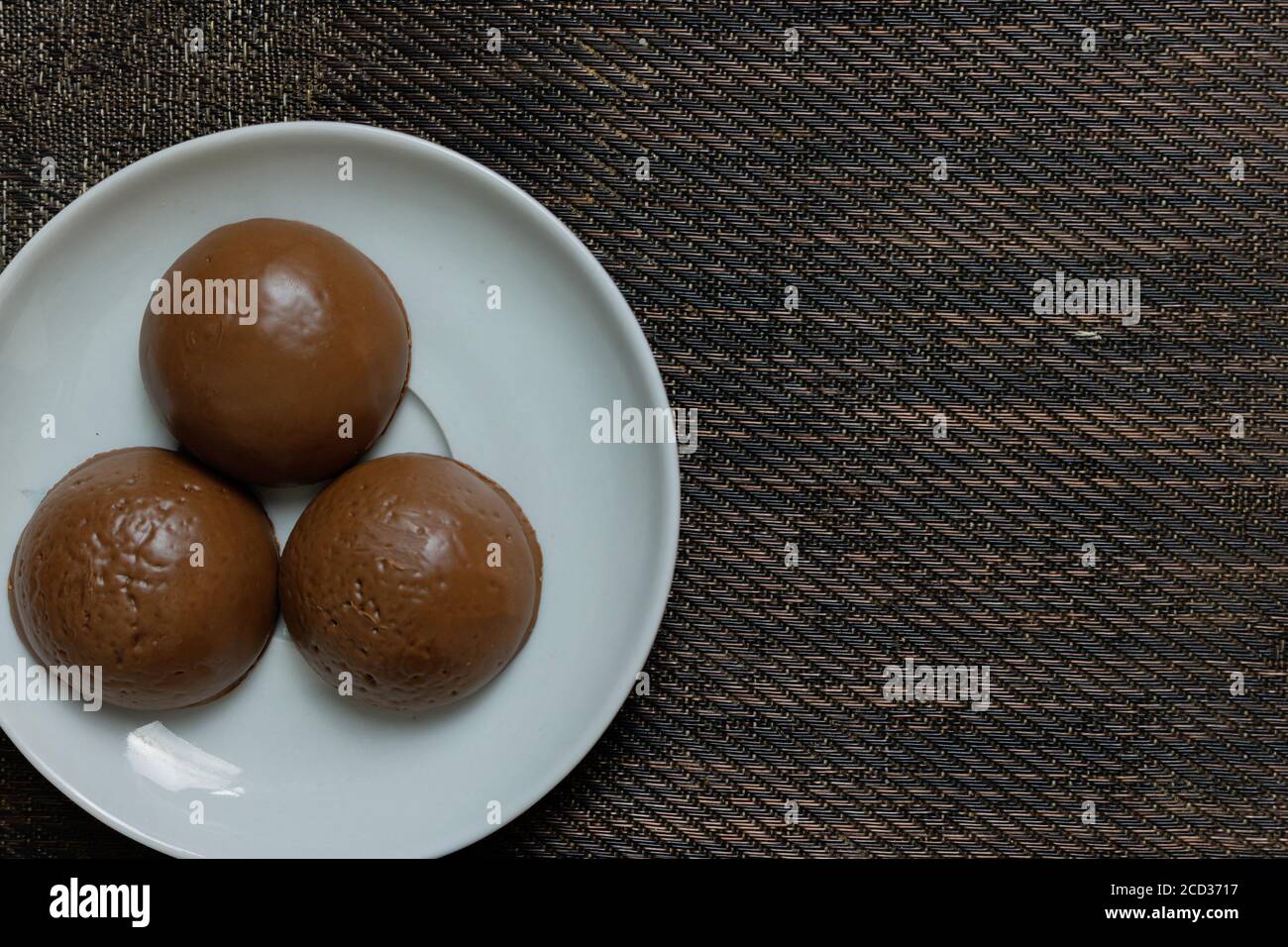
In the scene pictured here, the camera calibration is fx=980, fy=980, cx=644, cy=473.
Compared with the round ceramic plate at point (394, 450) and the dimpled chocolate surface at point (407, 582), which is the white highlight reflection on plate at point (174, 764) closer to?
the round ceramic plate at point (394, 450)

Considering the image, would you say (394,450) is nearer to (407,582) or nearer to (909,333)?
(407,582)

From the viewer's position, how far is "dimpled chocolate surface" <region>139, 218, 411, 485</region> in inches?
26.4

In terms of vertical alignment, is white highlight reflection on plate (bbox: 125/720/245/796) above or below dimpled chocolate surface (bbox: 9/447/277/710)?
below

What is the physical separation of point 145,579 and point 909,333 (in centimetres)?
63

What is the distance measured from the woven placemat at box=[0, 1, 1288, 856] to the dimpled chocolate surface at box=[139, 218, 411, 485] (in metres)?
0.21

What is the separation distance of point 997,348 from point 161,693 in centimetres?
72

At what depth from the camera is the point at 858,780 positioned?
831 millimetres

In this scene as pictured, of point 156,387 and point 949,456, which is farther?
point 949,456

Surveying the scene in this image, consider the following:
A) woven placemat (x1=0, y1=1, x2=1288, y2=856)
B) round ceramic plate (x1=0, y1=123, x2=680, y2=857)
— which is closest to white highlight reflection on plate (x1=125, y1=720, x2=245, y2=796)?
round ceramic plate (x1=0, y1=123, x2=680, y2=857)

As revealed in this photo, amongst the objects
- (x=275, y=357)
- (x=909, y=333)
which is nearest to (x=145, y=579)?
(x=275, y=357)

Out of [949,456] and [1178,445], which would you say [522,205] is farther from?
[1178,445]

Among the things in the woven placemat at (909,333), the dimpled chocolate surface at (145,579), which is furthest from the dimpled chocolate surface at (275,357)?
the woven placemat at (909,333)

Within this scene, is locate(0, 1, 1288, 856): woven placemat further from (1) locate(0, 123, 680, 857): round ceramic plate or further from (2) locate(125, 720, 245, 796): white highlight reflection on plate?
(2) locate(125, 720, 245, 796): white highlight reflection on plate
